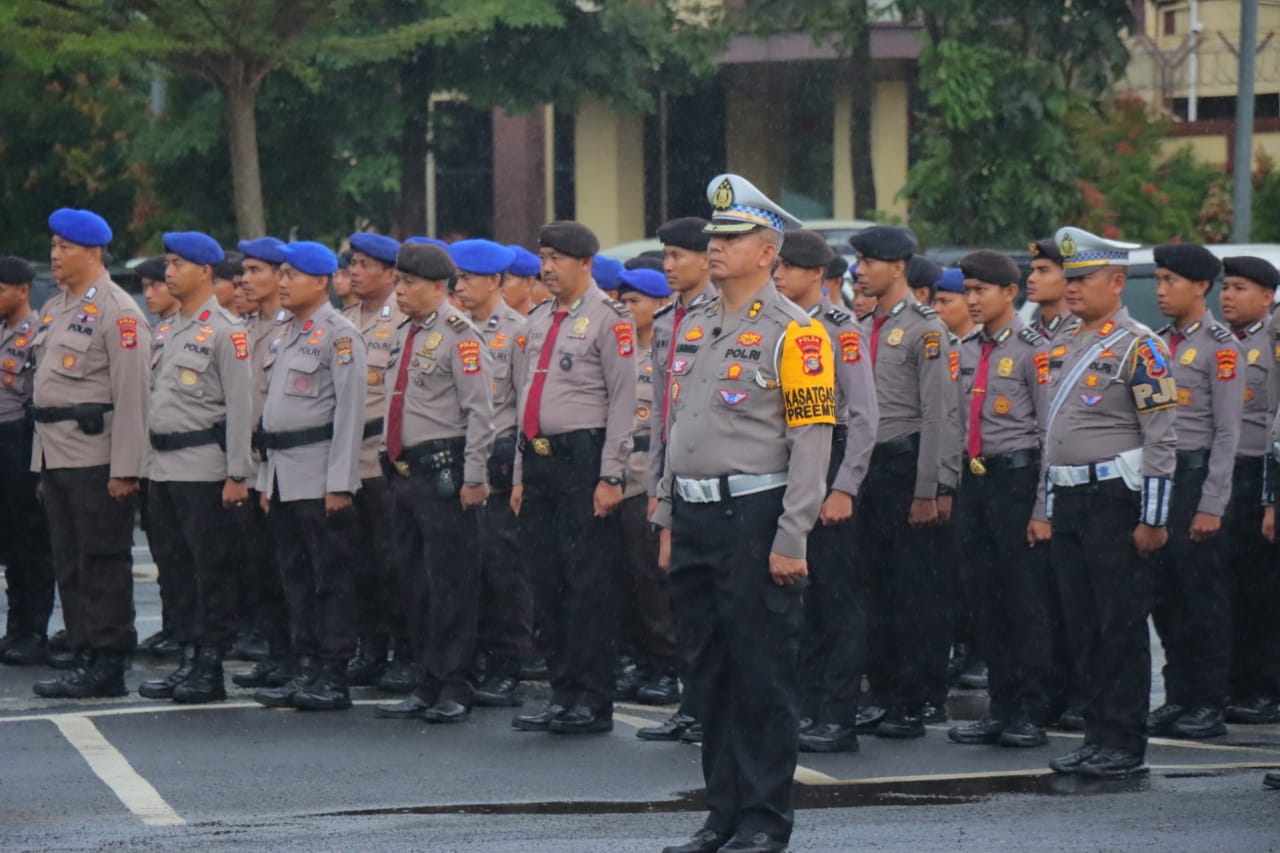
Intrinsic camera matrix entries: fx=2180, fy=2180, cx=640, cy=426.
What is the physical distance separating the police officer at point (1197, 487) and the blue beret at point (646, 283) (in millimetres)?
2492

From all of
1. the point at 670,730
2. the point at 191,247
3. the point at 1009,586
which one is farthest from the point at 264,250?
the point at 1009,586

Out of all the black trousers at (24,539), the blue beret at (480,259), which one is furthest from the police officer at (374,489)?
the black trousers at (24,539)

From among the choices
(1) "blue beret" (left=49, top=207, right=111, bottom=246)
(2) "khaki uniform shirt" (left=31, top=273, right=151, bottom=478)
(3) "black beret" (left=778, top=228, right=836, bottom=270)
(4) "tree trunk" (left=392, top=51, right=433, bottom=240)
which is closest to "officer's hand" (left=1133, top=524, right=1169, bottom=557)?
(3) "black beret" (left=778, top=228, right=836, bottom=270)

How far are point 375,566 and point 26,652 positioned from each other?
218 cm

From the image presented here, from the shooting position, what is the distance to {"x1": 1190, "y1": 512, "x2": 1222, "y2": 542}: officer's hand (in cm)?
974

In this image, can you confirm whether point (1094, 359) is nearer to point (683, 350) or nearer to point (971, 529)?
point (971, 529)

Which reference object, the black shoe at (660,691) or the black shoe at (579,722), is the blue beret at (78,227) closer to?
the black shoe at (579,722)

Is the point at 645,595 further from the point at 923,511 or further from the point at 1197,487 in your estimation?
the point at 1197,487

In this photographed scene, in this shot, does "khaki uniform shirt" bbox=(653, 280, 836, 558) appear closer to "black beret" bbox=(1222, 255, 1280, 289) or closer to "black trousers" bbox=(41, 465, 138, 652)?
"black beret" bbox=(1222, 255, 1280, 289)

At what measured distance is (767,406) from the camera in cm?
721

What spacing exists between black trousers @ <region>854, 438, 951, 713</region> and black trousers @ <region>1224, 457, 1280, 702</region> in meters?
1.60

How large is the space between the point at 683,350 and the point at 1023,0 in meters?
15.4

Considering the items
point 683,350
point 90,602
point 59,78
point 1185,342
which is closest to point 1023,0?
point 59,78

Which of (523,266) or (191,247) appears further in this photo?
(523,266)
